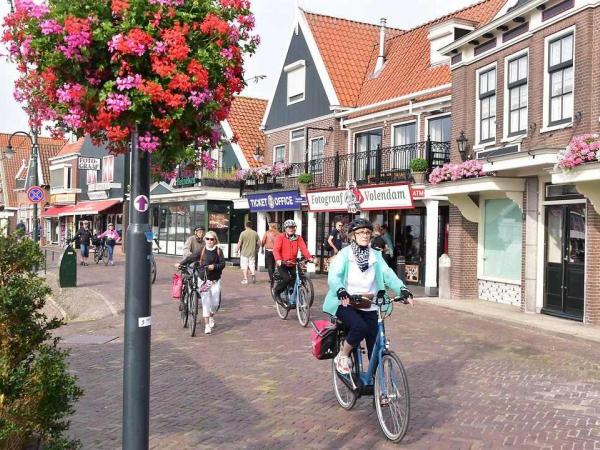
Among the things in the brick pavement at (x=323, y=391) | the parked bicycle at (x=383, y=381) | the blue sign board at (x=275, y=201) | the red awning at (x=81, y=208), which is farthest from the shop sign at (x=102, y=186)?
the parked bicycle at (x=383, y=381)

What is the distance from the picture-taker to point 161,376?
24.5 ft

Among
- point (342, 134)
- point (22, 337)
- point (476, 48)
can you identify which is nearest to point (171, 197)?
point (342, 134)

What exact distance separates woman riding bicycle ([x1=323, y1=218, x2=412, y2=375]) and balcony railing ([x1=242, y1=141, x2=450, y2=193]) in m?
12.1

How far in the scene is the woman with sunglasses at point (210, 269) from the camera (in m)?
10.2

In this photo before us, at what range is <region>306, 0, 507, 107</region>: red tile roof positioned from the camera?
19453mm

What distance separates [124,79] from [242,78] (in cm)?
86

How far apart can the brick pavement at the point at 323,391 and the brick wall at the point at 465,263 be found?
14.4 feet

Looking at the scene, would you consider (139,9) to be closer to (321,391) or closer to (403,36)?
(321,391)

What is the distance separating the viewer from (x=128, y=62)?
11.1 ft

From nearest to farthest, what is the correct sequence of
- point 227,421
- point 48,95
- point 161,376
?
point 48,95, point 227,421, point 161,376

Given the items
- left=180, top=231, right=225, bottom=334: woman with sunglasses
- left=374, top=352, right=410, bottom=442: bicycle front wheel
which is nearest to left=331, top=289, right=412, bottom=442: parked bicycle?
left=374, top=352, right=410, bottom=442: bicycle front wheel

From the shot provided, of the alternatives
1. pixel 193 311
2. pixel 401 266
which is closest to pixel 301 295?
pixel 193 311

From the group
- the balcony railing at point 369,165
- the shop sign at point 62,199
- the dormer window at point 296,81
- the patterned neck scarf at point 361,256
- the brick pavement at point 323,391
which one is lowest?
the brick pavement at point 323,391

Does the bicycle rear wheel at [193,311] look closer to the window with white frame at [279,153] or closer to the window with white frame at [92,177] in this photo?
the window with white frame at [279,153]
